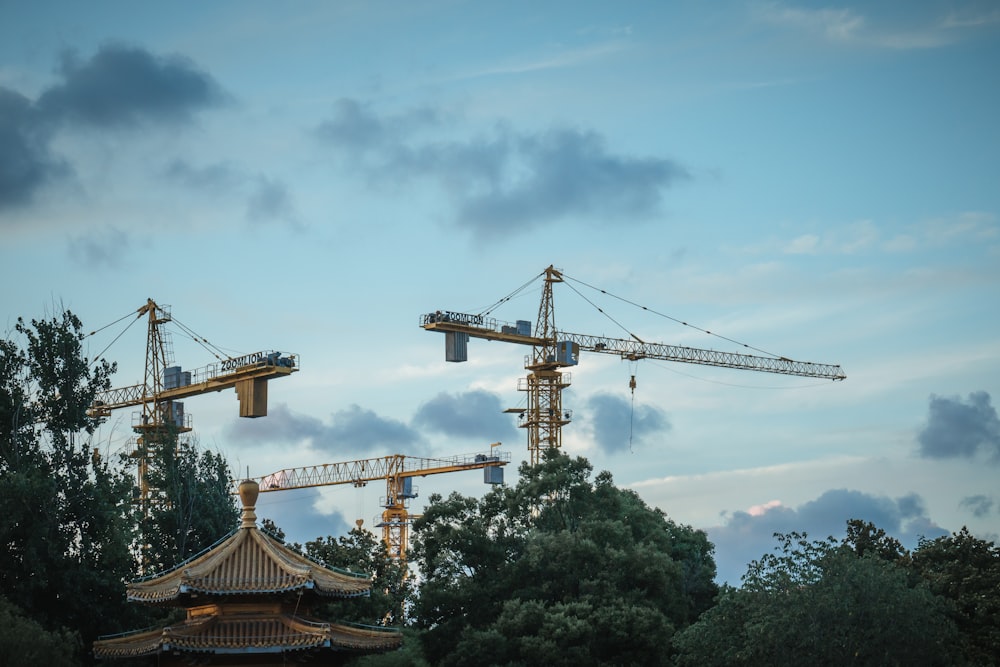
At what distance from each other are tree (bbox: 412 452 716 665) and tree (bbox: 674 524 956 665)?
390cm

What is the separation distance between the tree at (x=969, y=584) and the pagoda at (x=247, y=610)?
25.9m

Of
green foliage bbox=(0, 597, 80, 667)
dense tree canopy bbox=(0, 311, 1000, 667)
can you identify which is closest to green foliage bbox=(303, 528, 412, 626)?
dense tree canopy bbox=(0, 311, 1000, 667)

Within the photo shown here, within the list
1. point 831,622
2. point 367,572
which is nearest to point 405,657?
point 367,572

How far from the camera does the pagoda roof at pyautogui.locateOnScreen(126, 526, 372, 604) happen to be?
3597cm

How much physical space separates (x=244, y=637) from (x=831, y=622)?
2232 centimetres

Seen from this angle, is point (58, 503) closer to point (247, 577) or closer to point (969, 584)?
point (247, 577)

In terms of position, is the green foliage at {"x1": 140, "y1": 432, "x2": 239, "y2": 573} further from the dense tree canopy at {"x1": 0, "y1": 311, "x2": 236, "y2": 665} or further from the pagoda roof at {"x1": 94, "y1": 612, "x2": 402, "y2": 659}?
the pagoda roof at {"x1": 94, "y1": 612, "x2": 402, "y2": 659}

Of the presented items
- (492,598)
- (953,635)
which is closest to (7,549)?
(492,598)

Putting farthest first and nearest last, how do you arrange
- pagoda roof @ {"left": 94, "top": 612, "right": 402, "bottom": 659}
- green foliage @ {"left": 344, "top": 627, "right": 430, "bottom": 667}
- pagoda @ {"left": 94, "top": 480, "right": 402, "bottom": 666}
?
green foliage @ {"left": 344, "top": 627, "right": 430, "bottom": 667}
pagoda @ {"left": 94, "top": 480, "right": 402, "bottom": 666}
pagoda roof @ {"left": 94, "top": 612, "right": 402, "bottom": 659}

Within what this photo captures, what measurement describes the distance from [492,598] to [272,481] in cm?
7977

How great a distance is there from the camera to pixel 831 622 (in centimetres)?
4778

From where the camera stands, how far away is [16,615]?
4253cm

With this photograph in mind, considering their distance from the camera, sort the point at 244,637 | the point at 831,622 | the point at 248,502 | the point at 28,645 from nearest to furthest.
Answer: the point at 244,637 → the point at 248,502 → the point at 28,645 → the point at 831,622

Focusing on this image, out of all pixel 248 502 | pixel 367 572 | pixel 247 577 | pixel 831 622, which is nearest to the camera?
pixel 247 577
